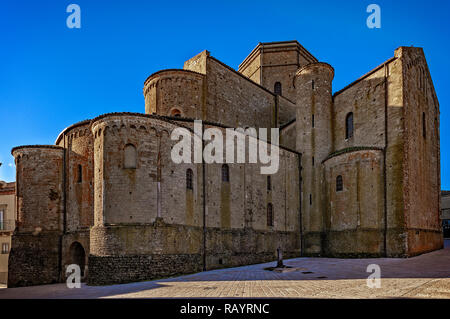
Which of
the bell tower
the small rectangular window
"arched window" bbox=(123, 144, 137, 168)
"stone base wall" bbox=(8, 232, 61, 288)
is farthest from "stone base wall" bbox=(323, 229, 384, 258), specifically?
the small rectangular window

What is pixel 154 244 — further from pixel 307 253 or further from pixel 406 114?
pixel 406 114

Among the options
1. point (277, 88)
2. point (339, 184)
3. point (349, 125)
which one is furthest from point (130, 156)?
point (277, 88)

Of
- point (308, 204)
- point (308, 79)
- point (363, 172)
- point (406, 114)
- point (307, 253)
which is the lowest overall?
point (307, 253)

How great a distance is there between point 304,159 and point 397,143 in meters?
6.57

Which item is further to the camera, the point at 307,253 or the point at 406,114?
the point at 307,253

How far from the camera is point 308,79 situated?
2605 cm

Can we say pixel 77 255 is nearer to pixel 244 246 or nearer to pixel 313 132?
pixel 244 246

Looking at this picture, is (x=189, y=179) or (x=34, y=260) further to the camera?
(x=34, y=260)

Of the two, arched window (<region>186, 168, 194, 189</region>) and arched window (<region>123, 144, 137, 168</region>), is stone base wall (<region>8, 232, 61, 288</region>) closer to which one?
arched window (<region>123, 144, 137, 168</region>)

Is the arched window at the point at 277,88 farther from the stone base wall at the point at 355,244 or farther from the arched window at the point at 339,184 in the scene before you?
the stone base wall at the point at 355,244

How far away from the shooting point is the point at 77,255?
2041cm

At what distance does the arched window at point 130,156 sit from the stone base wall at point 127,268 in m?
→ 4.23

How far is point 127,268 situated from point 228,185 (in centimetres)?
788
